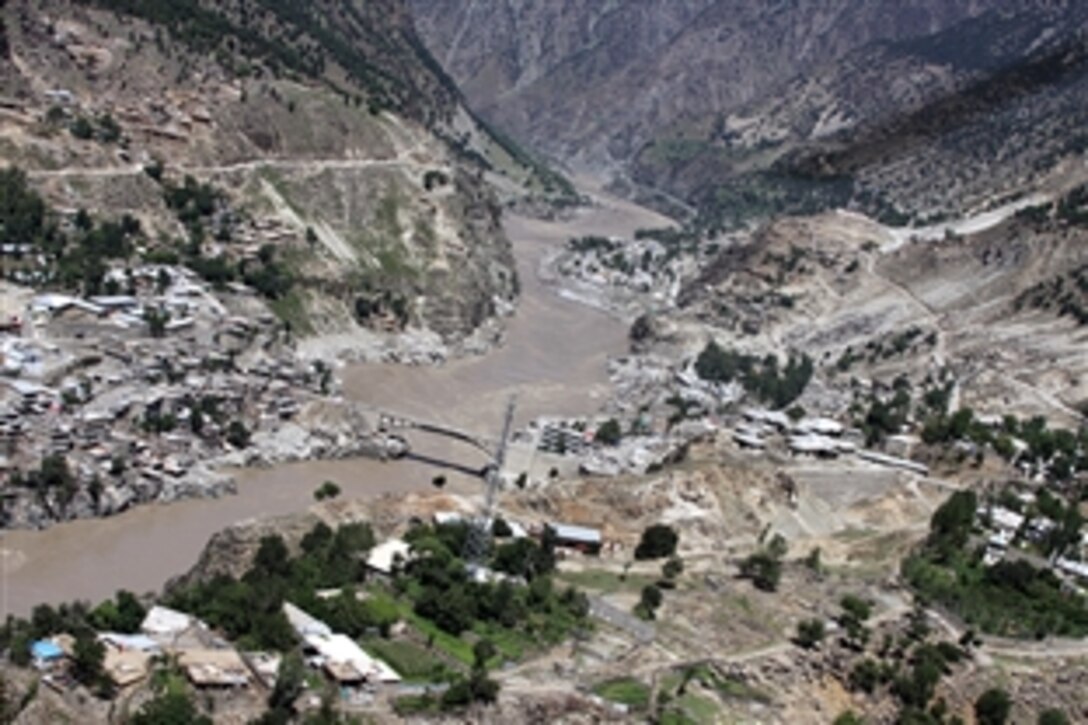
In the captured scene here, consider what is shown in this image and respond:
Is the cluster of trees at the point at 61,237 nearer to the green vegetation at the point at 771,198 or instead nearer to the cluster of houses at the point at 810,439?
the cluster of houses at the point at 810,439

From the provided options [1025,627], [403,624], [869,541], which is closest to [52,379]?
[403,624]

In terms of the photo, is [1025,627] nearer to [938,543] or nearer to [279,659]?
[938,543]

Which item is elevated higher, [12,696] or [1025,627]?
[1025,627]

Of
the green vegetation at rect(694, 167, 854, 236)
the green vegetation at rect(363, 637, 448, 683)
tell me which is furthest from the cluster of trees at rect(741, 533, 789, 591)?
the green vegetation at rect(694, 167, 854, 236)

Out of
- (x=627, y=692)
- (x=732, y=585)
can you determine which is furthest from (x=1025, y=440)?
(x=627, y=692)

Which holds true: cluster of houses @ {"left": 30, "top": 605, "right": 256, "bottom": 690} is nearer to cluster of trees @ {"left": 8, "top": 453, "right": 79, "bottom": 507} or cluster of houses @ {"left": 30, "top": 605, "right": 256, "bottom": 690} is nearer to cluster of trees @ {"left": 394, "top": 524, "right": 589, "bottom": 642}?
cluster of trees @ {"left": 394, "top": 524, "right": 589, "bottom": 642}

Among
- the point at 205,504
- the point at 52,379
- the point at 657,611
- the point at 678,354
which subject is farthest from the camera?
the point at 678,354

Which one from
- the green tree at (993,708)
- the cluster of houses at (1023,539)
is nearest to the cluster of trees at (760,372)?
the cluster of houses at (1023,539)
